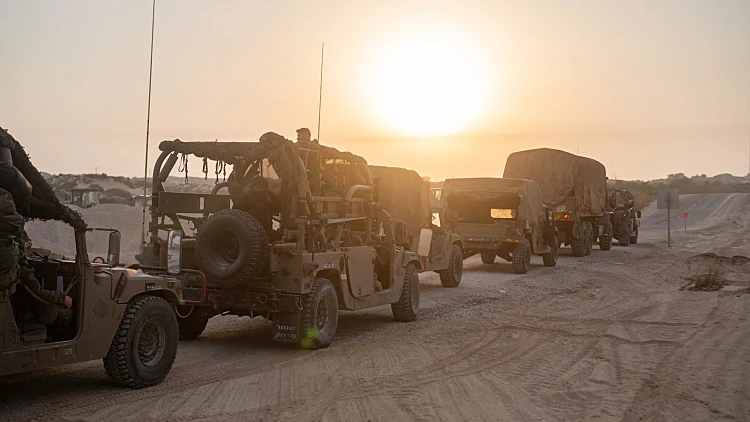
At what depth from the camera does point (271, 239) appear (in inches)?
393

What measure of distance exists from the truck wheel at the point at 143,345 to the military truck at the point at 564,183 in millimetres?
19956

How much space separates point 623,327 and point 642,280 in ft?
28.2

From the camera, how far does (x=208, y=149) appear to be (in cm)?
994

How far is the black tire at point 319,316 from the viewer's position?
9516 millimetres

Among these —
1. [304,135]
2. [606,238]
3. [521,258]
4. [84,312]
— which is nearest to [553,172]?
[521,258]

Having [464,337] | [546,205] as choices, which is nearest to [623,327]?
[464,337]

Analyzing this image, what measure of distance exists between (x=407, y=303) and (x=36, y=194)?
269 inches

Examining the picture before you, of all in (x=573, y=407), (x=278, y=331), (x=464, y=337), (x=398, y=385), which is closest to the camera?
(x=573, y=407)

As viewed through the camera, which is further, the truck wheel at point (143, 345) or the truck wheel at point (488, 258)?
the truck wheel at point (488, 258)

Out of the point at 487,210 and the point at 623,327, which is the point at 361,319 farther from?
the point at 487,210

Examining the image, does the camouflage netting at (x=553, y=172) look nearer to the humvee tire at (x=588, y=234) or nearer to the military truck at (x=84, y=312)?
the humvee tire at (x=588, y=234)

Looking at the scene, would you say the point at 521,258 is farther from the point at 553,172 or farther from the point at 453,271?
the point at 553,172

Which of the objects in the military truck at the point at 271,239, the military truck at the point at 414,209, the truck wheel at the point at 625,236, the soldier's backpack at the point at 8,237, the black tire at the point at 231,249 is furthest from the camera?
the truck wheel at the point at 625,236

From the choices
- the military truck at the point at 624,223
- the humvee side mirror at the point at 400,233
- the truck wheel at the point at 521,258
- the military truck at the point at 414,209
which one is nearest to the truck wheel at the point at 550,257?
the truck wheel at the point at 521,258
